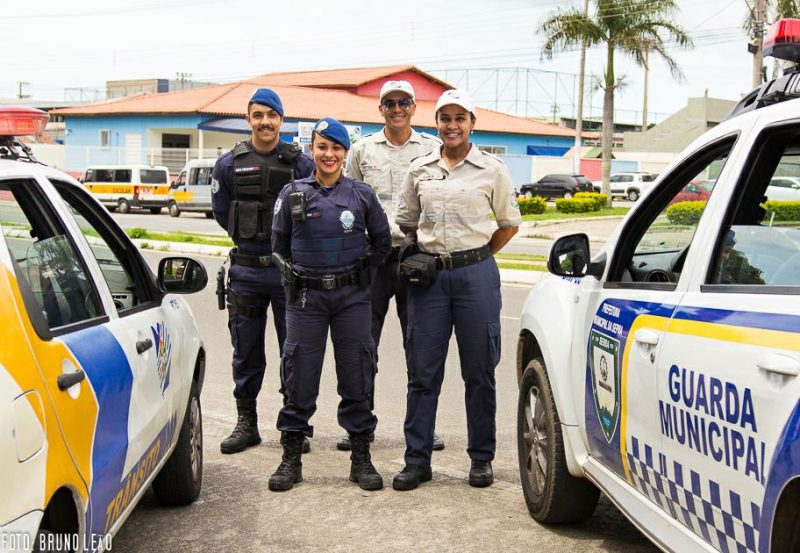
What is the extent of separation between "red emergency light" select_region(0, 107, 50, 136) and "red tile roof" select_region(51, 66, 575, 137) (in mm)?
40847

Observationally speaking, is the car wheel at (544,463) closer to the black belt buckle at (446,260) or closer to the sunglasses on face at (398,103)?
the black belt buckle at (446,260)

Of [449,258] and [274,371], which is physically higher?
[449,258]

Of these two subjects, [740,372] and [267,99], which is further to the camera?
[267,99]

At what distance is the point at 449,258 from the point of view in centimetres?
544

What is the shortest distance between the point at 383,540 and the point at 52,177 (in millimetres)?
2094

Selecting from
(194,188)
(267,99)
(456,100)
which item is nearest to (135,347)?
(456,100)

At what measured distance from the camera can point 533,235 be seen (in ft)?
89.0

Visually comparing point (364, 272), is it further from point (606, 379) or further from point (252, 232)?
point (606, 379)

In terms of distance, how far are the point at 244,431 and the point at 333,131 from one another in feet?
6.48

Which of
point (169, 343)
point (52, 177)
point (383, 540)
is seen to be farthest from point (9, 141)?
point (383, 540)

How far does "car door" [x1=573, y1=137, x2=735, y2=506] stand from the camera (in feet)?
11.5

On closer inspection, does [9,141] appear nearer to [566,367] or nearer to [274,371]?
[566,367]

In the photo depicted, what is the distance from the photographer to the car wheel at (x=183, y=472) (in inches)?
191

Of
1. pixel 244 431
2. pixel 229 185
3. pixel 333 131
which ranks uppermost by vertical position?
pixel 333 131
